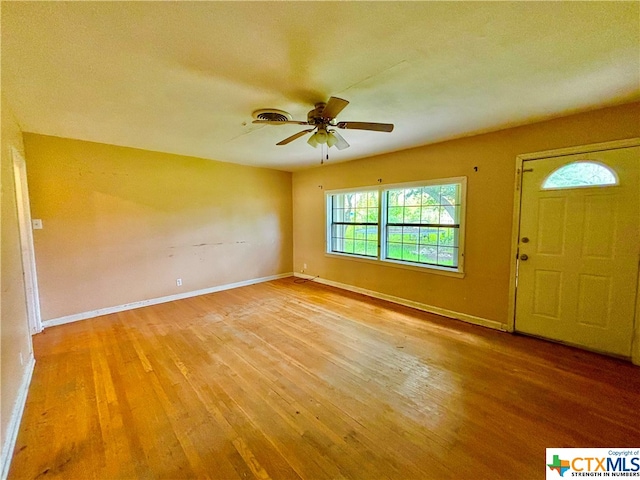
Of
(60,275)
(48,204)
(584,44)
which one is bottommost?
(60,275)

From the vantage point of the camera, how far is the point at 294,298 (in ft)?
15.0

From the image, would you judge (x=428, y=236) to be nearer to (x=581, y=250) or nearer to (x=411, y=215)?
(x=411, y=215)

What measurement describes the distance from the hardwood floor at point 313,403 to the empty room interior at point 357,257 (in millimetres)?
20

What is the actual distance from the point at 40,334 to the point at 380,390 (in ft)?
13.4

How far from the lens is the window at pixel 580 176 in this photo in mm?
2578

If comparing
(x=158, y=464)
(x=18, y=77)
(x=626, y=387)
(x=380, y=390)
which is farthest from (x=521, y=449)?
(x=18, y=77)

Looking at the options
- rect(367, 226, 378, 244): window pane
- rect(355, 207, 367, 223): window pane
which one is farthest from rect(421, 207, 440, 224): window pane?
rect(355, 207, 367, 223): window pane

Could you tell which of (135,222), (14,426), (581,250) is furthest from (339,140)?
(135,222)

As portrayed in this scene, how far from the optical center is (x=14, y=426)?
1729 mm

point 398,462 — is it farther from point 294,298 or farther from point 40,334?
point 40,334

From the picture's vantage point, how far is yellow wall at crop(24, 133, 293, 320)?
341 cm

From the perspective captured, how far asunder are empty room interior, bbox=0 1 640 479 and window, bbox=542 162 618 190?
0.07 feet

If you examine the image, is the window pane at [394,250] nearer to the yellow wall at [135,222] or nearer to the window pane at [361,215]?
the window pane at [361,215]

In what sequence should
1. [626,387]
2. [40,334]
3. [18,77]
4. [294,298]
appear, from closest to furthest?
[18,77] < [626,387] < [40,334] < [294,298]
